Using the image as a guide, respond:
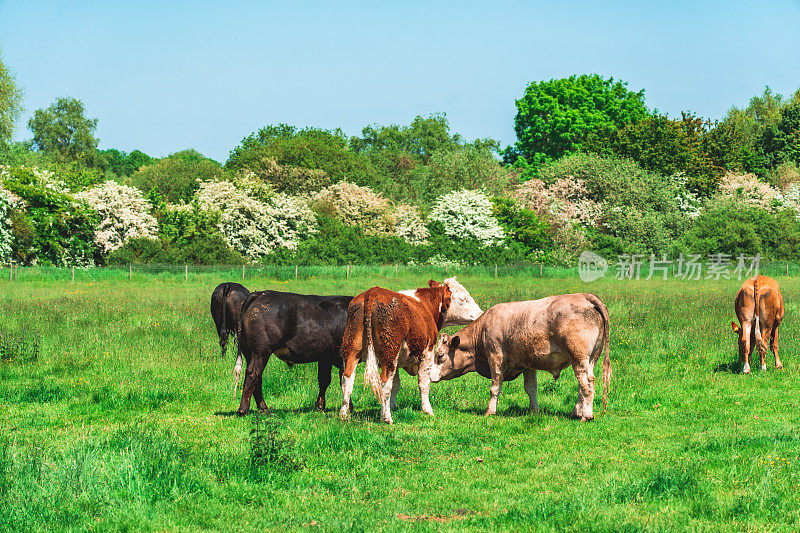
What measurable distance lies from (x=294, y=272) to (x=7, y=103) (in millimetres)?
23511

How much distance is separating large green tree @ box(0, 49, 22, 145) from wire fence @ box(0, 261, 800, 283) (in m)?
11.8

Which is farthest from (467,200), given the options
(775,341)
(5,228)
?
(775,341)

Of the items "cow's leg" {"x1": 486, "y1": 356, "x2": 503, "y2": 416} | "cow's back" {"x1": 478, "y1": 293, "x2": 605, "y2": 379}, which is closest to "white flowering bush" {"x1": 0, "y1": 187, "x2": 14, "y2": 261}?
"cow's back" {"x1": 478, "y1": 293, "x2": 605, "y2": 379}

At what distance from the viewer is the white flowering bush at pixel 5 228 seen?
3959 centimetres

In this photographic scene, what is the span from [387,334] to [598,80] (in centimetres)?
7407

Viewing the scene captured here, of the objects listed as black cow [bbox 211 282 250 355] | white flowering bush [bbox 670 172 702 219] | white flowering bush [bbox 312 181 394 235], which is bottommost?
black cow [bbox 211 282 250 355]

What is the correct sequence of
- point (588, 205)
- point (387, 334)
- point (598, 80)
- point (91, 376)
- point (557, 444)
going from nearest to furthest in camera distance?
1. point (557, 444)
2. point (387, 334)
3. point (91, 376)
4. point (588, 205)
5. point (598, 80)

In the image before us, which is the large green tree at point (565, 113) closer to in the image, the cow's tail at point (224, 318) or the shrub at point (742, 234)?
the shrub at point (742, 234)

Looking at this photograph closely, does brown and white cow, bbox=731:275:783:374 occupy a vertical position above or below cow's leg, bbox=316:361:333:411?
above

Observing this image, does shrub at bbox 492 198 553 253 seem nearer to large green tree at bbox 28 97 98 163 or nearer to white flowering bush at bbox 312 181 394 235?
white flowering bush at bbox 312 181 394 235

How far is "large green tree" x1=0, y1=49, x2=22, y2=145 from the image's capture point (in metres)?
46.6

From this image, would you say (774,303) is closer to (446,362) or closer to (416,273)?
(446,362)

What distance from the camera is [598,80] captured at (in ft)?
254

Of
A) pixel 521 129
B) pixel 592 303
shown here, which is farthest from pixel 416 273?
pixel 521 129
